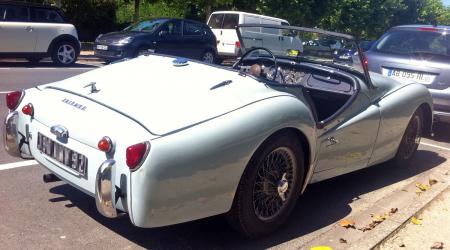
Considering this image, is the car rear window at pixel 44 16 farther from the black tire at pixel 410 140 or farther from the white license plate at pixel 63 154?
the white license plate at pixel 63 154

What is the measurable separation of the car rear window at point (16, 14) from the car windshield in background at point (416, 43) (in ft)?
29.4

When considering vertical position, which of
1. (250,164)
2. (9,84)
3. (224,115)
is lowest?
(9,84)

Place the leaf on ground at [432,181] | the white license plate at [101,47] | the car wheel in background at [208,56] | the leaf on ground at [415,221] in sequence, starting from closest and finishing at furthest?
the leaf on ground at [415,221], the leaf on ground at [432,181], the white license plate at [101,47], the car wheel in background at [208,56]

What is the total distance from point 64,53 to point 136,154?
1225 cm

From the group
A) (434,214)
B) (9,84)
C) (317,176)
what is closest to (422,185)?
(434,214)

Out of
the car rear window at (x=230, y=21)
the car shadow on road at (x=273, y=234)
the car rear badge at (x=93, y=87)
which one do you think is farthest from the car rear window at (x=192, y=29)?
the car rear badge at (x=93, y=87)

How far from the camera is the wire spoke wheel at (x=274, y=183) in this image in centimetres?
354

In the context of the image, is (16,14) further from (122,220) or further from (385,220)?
(385,220)

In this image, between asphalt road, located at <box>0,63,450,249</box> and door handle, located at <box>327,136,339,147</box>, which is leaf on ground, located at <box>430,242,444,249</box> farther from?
door handle, located at <box>327,136,339,147</box>

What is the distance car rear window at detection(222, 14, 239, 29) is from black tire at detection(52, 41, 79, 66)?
6.16m

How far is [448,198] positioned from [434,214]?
1.68 ft

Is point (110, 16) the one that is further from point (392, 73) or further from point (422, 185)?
point (422, 185)

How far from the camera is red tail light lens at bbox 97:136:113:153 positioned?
9.94ft

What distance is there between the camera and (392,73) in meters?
7.54
